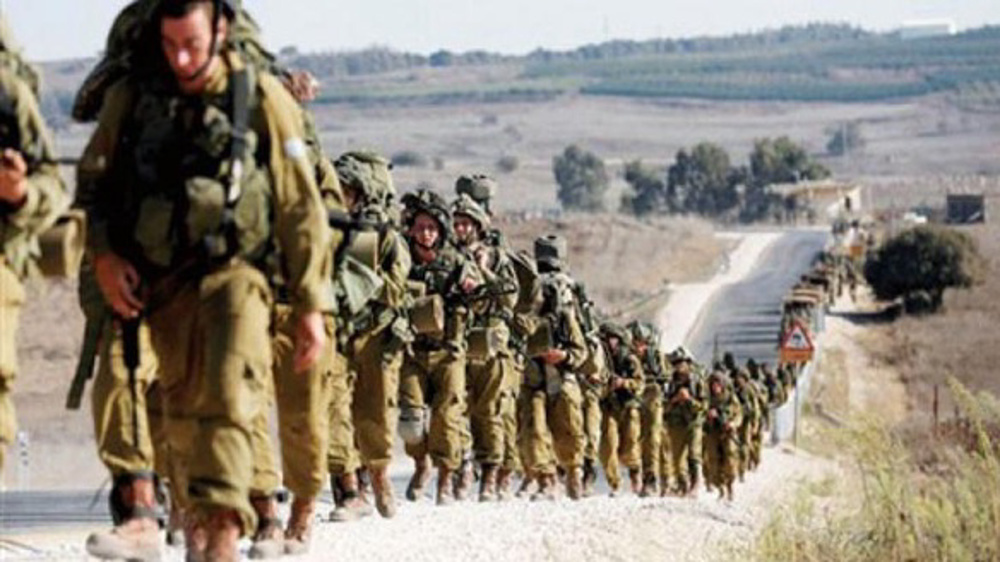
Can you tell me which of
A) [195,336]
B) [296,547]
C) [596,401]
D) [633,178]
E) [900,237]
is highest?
[195,336]

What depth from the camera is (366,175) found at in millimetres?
18281

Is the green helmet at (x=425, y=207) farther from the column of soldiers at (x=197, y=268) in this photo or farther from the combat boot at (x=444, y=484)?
the column of soldiers at (x=197, y=268)

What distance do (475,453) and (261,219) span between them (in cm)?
1128

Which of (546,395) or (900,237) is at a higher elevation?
(546,395)

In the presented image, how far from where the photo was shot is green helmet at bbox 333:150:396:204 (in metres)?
18.1

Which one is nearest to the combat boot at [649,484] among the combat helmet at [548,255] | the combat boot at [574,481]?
the combat boot at [574,481]

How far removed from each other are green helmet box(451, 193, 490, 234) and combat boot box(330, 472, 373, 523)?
11.2 ft

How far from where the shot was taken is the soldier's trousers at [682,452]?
1286 inches

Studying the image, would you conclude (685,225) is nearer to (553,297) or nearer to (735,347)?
(735,347)

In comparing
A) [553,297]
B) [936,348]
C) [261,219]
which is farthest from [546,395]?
[936,348]

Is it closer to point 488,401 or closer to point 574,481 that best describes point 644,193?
point 574,481

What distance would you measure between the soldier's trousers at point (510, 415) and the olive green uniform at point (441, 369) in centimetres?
155

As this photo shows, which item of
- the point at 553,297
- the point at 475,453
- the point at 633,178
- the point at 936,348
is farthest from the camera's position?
the point at 633,178

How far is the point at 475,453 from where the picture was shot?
2341 cm
